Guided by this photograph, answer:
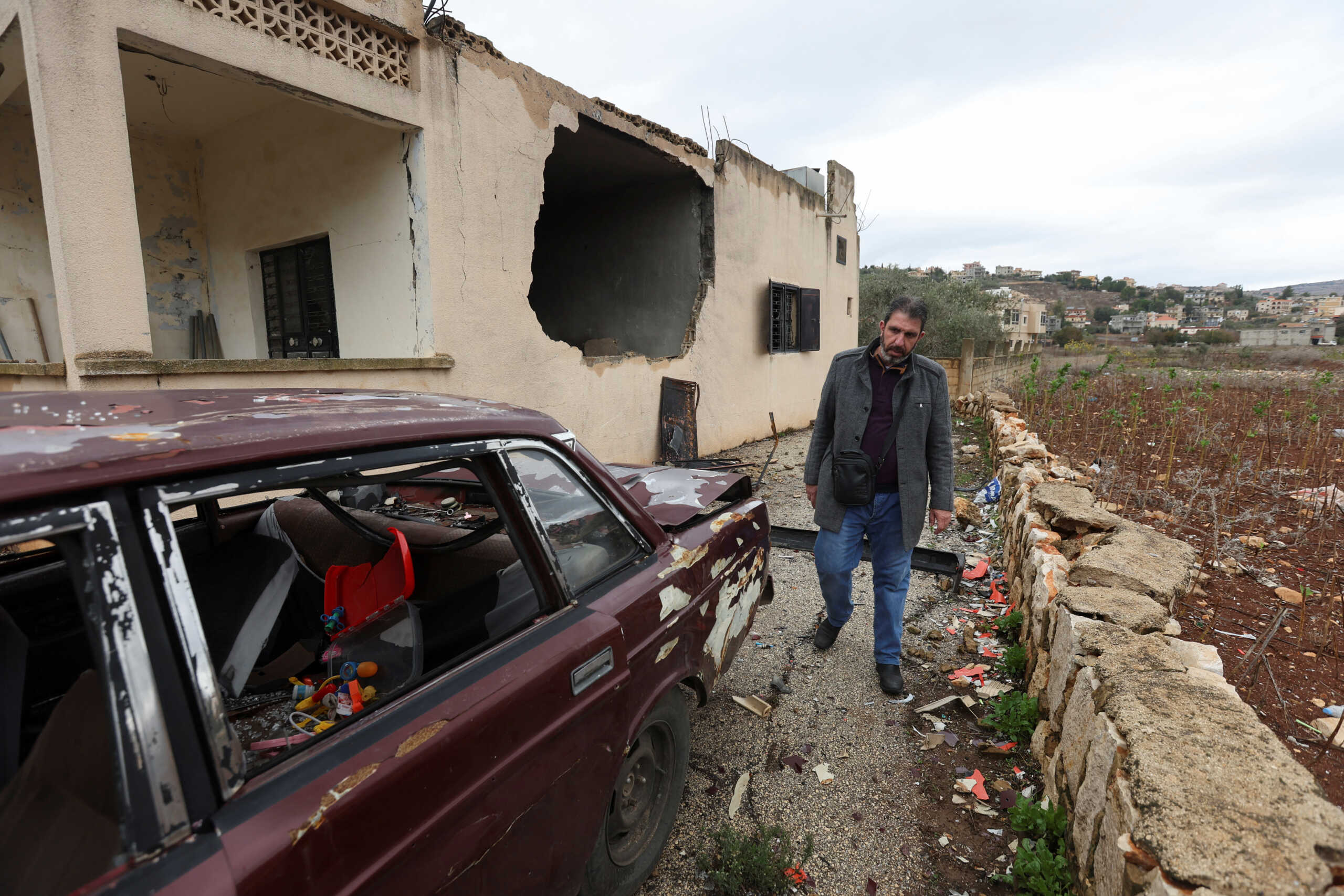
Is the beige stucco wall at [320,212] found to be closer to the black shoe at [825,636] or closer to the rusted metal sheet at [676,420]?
the rusted metal sheet at [676,420]

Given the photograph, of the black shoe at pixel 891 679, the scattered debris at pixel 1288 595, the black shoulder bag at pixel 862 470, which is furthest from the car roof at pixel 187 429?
the scattered debris at pixel 1288 595

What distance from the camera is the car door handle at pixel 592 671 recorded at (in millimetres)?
1449

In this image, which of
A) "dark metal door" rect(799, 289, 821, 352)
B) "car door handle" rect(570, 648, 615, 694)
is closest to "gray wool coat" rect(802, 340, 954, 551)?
"car door handle" rect(570, 648, 615, 694)

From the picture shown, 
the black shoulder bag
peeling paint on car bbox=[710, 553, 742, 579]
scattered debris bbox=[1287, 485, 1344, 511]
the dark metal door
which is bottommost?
scattered debris bbox=[1287, 485, 1344, 511]

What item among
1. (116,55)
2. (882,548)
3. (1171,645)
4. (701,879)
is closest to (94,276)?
(116,55)

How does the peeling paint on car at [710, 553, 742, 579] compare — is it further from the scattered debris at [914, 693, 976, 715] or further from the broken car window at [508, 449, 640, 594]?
the scattered debris at [914, 693, 976, 715]

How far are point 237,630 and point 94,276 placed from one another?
2.90 m

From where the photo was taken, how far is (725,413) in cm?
888

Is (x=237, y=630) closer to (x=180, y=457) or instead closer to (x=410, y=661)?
(x=410, y=661)

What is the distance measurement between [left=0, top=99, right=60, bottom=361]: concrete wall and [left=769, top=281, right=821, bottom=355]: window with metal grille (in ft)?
26.2

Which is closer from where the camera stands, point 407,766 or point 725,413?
point 407,766

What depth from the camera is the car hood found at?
7.63ft

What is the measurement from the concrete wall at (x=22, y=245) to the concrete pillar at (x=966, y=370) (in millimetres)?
14058

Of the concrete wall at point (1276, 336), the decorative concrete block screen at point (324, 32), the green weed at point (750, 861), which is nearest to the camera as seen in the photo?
the green weed at point (750, 861)
